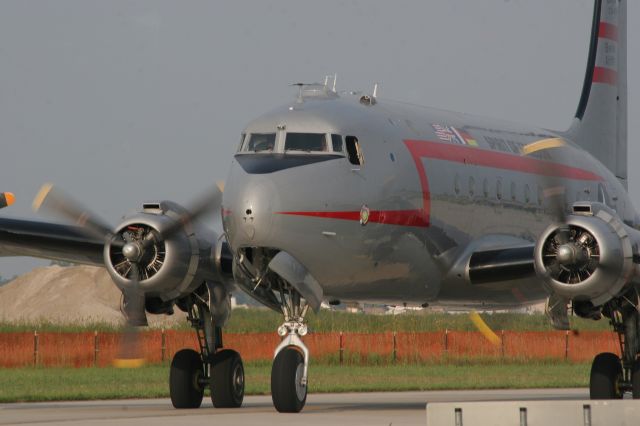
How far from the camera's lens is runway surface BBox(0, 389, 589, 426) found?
18.4 metres

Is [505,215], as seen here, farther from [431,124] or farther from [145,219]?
[145,219]

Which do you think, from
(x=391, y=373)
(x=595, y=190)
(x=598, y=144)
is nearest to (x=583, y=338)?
(x=391, y=373)

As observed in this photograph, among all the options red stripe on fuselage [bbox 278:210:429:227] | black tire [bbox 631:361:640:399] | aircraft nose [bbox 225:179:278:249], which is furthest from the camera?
black tire [bbox 631:361:640:399]

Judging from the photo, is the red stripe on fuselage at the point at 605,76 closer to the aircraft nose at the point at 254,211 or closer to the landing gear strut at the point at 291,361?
the landing gear strut at the point at 291,361

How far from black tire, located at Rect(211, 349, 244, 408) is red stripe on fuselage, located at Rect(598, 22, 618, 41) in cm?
1380

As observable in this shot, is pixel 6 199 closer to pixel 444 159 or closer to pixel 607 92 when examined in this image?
pixel 444 159

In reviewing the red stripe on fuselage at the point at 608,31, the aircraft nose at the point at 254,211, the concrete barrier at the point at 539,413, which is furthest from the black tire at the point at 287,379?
the red stripe on fuselage at the point at 608,31

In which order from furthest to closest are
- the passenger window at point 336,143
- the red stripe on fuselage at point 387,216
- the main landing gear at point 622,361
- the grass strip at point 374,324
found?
the grass strip at point 374,324 < the main landing gear at point 622,361 < the passenger window at point 336,143 < the red stripe on fuselage at point 387,216

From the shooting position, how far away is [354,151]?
19.7m

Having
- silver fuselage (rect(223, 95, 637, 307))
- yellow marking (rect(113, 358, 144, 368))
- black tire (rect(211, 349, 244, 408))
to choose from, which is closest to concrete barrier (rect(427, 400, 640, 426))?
silver fuselage (rect(223, 95, 637, 307))

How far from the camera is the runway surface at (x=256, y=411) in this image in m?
18.4

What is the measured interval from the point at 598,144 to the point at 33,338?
65.0 feet

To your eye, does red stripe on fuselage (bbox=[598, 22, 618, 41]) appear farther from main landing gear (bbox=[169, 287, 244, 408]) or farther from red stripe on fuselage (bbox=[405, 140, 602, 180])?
main landing gear (bbox=[169, 287, 244, 408])

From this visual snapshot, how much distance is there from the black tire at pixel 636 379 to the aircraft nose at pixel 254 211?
672 cm
